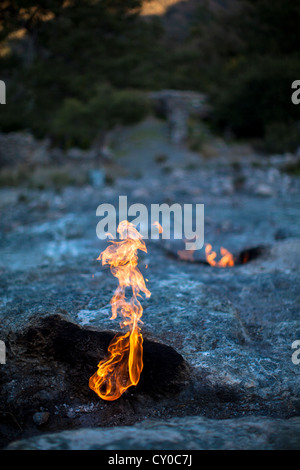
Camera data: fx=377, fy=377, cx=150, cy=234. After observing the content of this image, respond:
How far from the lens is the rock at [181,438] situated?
1664 mm

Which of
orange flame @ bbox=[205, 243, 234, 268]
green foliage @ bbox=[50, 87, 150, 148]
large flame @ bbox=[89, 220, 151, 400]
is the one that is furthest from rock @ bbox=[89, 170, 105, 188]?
large flame @ bbox=[89, 220, 151, 400]

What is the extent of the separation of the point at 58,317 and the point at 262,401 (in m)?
1.38

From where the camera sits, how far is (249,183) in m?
8.59

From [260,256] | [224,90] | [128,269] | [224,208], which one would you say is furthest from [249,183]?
[224,90]

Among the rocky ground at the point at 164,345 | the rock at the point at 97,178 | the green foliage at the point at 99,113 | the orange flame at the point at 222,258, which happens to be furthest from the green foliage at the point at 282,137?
the orange flame at the point at 222,258

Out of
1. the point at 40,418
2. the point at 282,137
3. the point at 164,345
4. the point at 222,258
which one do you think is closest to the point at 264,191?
the point at 222,258

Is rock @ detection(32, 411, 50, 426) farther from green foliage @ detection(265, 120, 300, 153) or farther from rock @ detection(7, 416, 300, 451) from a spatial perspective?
green foliage @ detection(265, 120, 300, 153)

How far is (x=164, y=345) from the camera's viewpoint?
7.96 ft

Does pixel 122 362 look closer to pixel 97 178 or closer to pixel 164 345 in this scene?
pixel 164 345

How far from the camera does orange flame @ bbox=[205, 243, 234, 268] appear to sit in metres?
4.37

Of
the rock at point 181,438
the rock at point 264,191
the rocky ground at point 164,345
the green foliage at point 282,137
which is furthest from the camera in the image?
the green foliage at point 282,137

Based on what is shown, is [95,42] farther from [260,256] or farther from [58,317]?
[58,317]

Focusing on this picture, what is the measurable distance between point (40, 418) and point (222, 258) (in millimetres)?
2864

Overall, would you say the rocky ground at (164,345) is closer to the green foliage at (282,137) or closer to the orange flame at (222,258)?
the orange flame at (222,258)
